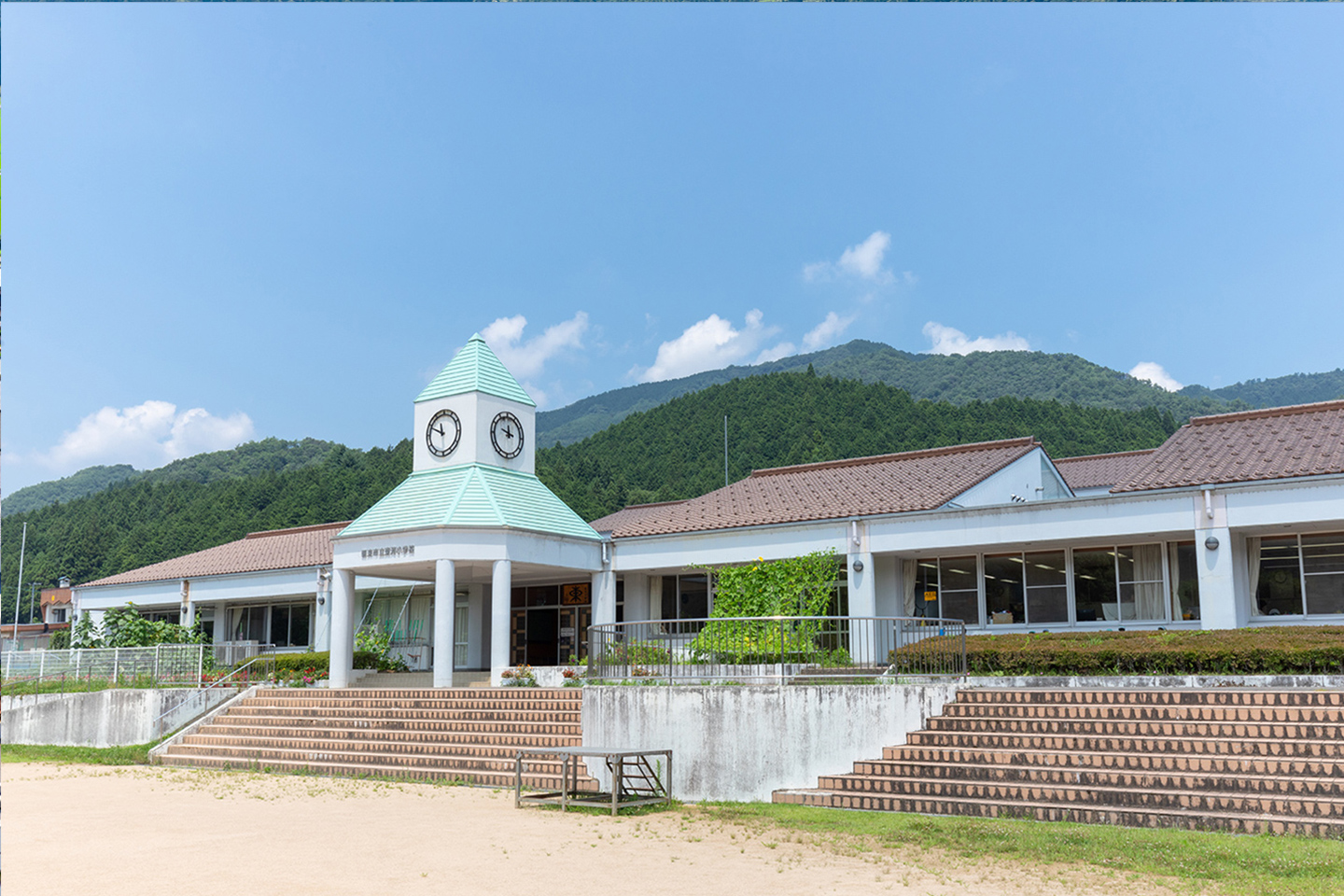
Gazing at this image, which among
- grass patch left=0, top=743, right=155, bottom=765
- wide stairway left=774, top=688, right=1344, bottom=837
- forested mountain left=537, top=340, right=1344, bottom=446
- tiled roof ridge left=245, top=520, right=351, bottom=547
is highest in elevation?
forested mountain left=537, top=340, right=1344, bottom=446

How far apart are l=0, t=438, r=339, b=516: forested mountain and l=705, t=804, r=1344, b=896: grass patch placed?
70.7 meters

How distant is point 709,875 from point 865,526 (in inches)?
596

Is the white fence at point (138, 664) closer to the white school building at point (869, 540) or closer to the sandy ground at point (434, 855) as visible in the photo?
the white school building at point (869, 540)

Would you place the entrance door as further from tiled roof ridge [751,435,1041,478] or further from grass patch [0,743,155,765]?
grass patch [0,743,155,765]

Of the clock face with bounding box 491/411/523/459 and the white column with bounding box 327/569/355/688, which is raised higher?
the clock face with bounding box 491/411/523/459

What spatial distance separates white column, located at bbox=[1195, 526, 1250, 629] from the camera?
19906 millimetres

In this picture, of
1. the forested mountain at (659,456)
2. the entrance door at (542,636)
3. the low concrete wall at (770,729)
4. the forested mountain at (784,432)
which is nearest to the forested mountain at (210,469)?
the forested mountain at (659,456)

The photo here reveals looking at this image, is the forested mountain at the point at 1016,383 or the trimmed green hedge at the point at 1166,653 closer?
the trimmed green hedge at the point at 1166,653

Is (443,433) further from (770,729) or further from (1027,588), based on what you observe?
(770,729)

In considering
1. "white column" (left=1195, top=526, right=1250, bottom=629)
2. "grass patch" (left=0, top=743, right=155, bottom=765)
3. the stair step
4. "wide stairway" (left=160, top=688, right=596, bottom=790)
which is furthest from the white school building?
the stair step

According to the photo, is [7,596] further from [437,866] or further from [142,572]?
[437,866]

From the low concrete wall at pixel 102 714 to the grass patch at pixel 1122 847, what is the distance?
15219mm

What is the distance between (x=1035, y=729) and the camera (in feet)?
45.4

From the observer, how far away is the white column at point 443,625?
76.3 ft
